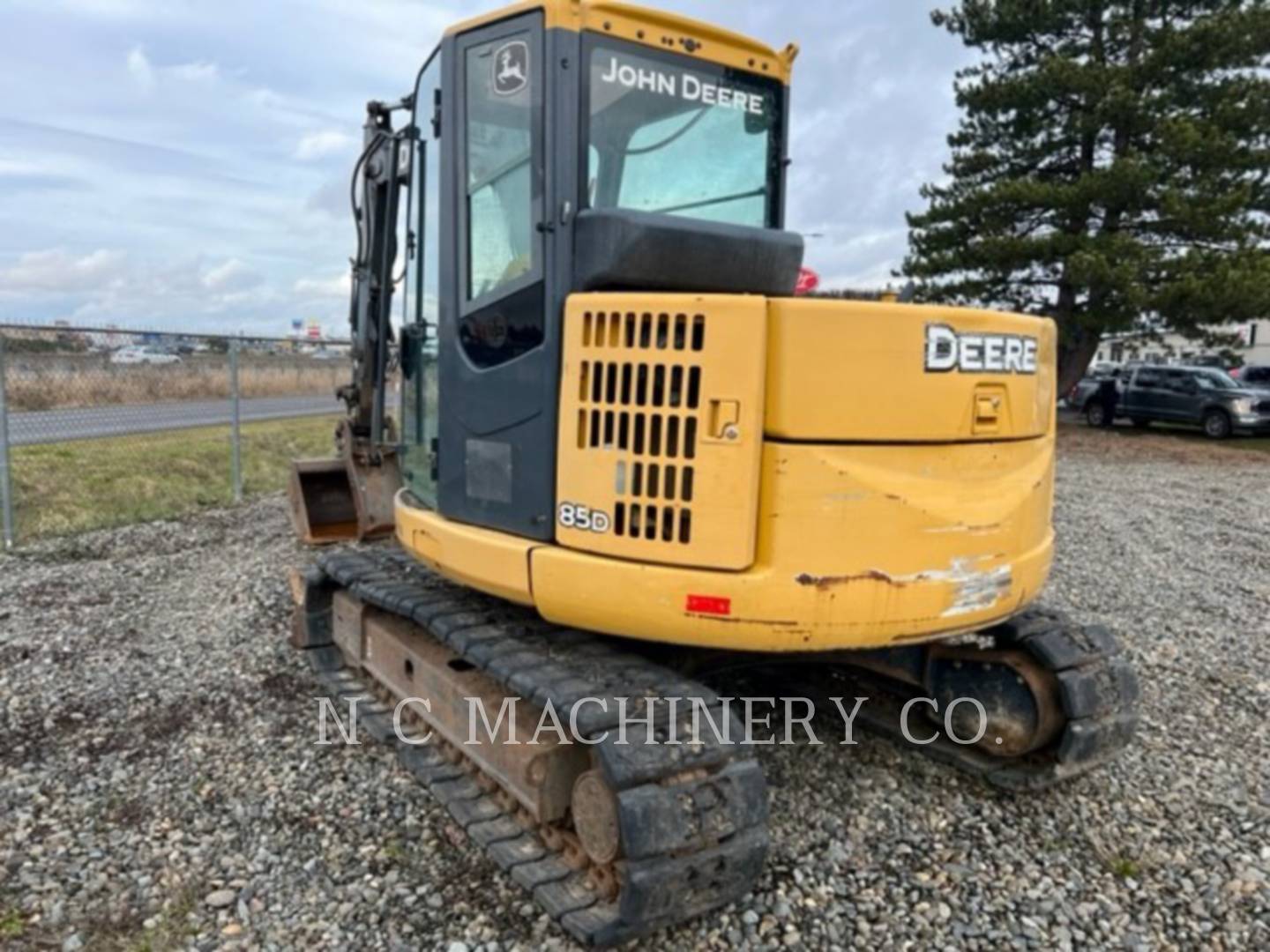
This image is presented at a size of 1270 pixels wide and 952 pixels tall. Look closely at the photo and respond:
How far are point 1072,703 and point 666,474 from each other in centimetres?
203

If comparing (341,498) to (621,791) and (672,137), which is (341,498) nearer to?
(672,137)

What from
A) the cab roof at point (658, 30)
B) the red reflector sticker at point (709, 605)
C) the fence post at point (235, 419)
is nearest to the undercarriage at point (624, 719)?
the red reflector sticker at point (709, 605)

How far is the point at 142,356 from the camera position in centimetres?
1107

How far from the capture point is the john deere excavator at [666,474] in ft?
9.82

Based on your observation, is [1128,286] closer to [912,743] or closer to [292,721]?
[912,743]

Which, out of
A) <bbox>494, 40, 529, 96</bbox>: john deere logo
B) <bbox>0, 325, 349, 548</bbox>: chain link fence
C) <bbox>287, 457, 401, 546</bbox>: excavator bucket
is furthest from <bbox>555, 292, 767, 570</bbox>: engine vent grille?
<bbox>0, 325, 349, 548</bbox>: chain link fence

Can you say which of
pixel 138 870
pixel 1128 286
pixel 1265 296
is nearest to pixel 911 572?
pixel 138 870

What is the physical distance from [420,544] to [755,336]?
6.22 ft

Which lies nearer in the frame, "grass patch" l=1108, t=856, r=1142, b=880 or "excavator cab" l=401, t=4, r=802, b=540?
"excavator cab" l=401, t=4, r=802, b=540

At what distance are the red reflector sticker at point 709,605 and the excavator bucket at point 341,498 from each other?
14.4ft

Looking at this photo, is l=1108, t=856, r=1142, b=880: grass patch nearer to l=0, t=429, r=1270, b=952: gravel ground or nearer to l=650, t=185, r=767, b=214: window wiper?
l=0, t=429, r=1270, b=952: gravel ground

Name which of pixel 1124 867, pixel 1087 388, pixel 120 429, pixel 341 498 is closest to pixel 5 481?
pixel 341 498

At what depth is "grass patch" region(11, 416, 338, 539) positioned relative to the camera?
918 centimetres

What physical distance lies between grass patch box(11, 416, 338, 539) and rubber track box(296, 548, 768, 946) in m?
6.53
